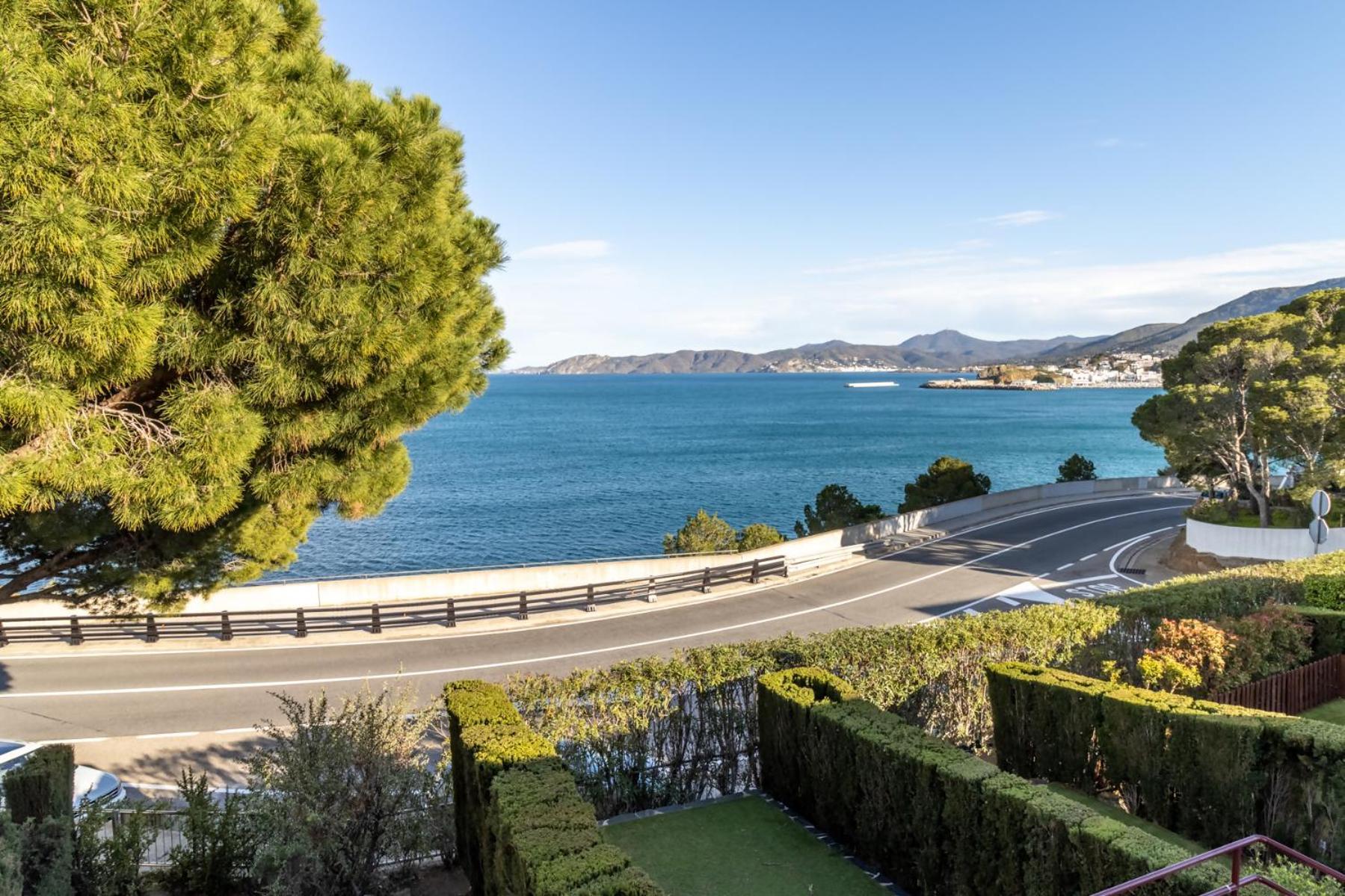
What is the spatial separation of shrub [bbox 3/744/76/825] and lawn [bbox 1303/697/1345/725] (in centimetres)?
1525

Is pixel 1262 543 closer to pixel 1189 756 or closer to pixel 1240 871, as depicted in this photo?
pixel 1189 756

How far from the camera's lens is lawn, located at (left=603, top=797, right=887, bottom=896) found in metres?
7.55

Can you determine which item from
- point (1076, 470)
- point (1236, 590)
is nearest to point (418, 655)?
point (1236, 590)

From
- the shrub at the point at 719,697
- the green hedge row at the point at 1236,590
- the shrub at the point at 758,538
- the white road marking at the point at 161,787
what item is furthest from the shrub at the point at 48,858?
the shrub at the point at 758,538

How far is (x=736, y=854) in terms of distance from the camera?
817 cm

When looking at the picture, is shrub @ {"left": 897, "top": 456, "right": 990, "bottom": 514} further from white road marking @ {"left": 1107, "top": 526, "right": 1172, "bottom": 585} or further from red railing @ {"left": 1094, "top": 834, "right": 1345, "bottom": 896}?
red railing @ {"left": 1094, "top": 834, "right": 1345, "bottom": 896}

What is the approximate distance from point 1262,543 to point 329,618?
26.8 meters

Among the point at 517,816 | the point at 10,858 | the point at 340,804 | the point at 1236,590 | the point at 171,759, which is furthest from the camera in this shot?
the point at 1236,590

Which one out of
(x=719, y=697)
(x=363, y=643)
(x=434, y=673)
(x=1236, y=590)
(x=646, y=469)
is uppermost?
(x=719, y=697)

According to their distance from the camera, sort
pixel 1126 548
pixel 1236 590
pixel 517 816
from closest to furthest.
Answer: pixel 517 816, pixel 1236 590, pixel 1126 548

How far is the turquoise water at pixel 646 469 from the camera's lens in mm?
45719

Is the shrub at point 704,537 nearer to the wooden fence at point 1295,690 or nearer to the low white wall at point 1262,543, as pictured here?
the low white wall at point 1262,543

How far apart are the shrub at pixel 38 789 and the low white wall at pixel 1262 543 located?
2819 cm

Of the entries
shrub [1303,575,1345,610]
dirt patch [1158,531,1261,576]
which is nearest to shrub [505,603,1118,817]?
shrub [1303,575,1345,610]
